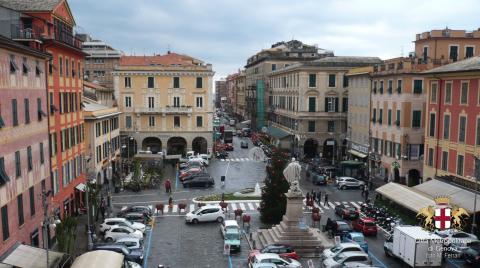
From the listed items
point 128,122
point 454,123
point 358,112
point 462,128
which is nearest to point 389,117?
point 358,112

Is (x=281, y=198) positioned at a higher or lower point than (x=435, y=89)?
lower

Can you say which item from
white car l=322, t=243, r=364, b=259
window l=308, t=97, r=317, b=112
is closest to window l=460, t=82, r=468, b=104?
white car l=322, t=243, r=364, b=259

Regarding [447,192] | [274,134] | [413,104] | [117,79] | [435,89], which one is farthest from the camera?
[274,134]

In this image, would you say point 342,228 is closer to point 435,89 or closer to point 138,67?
point 435,89

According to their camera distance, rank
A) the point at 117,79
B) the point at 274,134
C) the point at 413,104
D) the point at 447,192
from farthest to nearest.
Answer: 1. the point at 274,134
2. the point at 117,79
3. the point at 413,104
4. the point at 447,192

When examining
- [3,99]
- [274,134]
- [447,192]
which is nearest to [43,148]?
[3,99]

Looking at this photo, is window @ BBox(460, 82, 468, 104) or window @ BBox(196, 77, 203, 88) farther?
window @ BBox(196, 77, 203, 88)

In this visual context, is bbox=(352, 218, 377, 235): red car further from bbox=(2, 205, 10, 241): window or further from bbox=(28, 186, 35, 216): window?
bbox=(2, 205, 10, 241): window

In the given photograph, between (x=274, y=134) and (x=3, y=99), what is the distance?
65939mm

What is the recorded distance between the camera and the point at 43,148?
33.1m

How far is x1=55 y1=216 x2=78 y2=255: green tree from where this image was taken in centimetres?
2788

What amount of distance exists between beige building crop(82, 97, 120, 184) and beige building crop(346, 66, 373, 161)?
105ft

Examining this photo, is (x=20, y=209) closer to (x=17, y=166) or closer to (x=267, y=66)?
(x=17, y=166)

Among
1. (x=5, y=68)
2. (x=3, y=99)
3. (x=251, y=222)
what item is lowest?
(x=251, y=222)
